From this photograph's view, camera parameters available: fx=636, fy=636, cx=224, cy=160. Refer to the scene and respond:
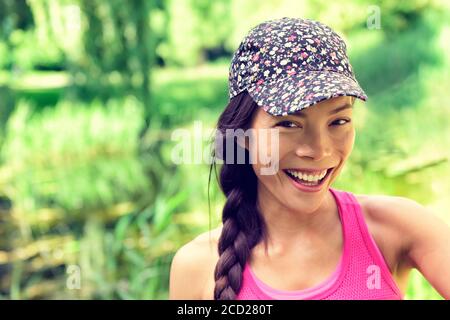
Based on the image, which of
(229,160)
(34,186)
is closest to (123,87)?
(34,186)

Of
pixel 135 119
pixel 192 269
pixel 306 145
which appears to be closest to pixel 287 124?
pixel 306 145

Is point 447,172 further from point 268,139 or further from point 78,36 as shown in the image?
point 268,139

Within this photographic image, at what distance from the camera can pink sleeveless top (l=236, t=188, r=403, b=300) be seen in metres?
0.87

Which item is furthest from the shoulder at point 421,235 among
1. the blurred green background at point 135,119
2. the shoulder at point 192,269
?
the blurred green background at point 135,119

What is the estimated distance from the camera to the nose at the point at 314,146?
0.84 meters

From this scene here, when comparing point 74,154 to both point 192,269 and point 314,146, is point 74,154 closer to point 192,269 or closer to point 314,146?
point 192,269

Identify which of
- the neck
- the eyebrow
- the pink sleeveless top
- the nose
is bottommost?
the pink sleeveless top

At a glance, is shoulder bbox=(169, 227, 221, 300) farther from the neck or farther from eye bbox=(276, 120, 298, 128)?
eye bbox=(276, 120, 298, 128)

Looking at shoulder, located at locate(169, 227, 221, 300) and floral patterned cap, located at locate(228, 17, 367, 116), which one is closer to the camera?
floral patterned cap, located at locate(228, 17, 367, 116)

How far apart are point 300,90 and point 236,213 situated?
0.77 ft

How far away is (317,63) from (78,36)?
2.94 m

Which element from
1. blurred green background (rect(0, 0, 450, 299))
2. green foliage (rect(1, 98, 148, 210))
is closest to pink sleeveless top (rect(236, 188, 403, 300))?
blurred green background (rect(0, 0, 450, 299))

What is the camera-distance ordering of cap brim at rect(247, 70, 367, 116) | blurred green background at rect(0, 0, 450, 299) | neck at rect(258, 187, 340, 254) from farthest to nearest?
blurred green background at rect(0, 0, 450, 299) → neck at rect(258, 187, 340, 254) → cap brim at rect(247, 70, 367, 116)

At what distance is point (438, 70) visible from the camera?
4316 mm
